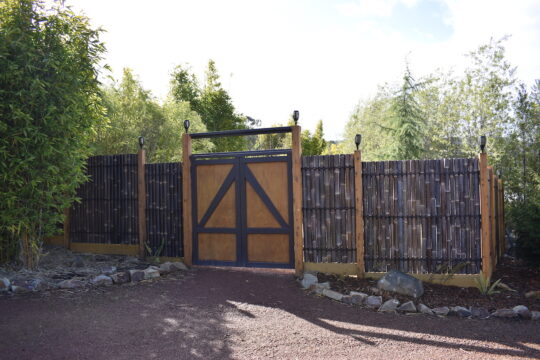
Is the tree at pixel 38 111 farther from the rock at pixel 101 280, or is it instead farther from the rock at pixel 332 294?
the rock at pixel 332 294

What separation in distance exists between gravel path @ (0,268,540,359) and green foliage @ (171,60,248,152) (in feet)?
57.2

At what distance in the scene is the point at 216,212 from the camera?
6.86 meters

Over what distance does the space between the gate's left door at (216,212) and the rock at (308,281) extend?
1.28m

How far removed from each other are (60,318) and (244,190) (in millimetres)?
3115

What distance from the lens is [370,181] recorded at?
19.9ft

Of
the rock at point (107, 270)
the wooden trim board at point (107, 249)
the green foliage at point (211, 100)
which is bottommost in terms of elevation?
the rock at point (107, 270)

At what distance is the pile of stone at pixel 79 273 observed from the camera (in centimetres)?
567

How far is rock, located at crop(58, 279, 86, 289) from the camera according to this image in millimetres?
5684

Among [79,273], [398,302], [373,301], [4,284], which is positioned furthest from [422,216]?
[4,284]

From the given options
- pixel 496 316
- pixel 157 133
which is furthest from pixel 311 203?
pixel 157 133

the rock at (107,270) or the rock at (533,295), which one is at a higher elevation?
the rock at (107,270)

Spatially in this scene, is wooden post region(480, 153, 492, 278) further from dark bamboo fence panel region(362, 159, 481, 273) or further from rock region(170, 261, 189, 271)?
rock region(170, 261, 189, 271)

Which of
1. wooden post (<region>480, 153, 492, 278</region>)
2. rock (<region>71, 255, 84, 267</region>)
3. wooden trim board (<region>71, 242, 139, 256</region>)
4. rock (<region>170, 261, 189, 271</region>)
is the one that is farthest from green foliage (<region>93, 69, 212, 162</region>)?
wooden post (<region>480, 153, 492, 278</region>)

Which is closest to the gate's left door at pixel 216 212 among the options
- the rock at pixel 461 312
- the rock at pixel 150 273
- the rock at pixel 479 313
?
the rock at pixel 150 273
